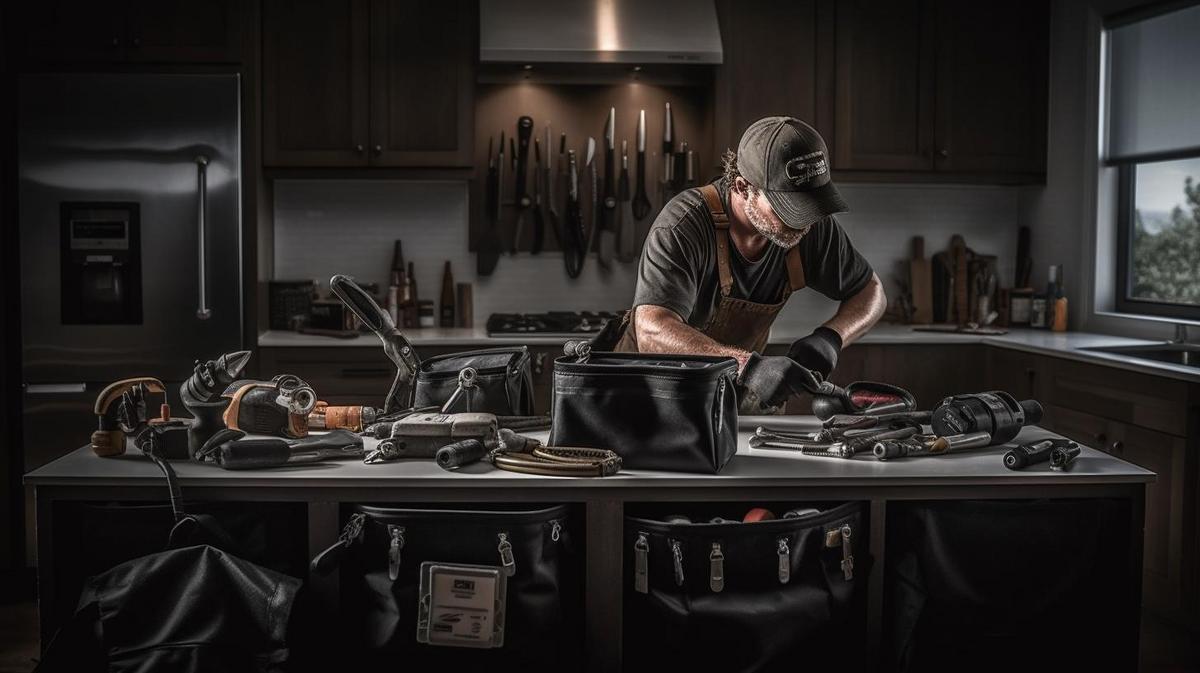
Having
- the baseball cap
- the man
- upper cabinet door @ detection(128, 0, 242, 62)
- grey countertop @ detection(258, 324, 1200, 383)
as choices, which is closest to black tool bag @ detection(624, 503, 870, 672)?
the man

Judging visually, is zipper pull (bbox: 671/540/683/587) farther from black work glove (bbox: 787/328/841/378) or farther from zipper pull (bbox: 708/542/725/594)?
black work glove (bbox: 787/328/841/378)

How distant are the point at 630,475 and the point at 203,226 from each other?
2.78 m

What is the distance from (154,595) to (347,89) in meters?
2.99

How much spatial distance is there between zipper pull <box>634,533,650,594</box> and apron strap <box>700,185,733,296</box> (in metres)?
1.10

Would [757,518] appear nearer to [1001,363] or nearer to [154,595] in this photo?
[154,595]

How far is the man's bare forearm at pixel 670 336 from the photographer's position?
2.66 metres

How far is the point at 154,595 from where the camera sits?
2061 mm

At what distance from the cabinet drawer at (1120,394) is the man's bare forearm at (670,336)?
1723 mm

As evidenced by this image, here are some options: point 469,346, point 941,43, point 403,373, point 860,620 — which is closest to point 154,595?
point 403,373

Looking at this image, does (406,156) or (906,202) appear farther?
(906,202)

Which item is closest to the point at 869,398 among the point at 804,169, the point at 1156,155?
the point at 804,169

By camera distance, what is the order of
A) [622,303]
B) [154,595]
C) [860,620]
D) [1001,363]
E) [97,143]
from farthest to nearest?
[622,303], [1001,363], [97,143], [860,620], [154,595]

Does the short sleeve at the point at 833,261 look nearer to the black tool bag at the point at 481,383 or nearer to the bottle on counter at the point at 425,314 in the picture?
the black tool bag at the point at 481,383

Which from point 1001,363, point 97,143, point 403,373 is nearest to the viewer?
point 403,373
